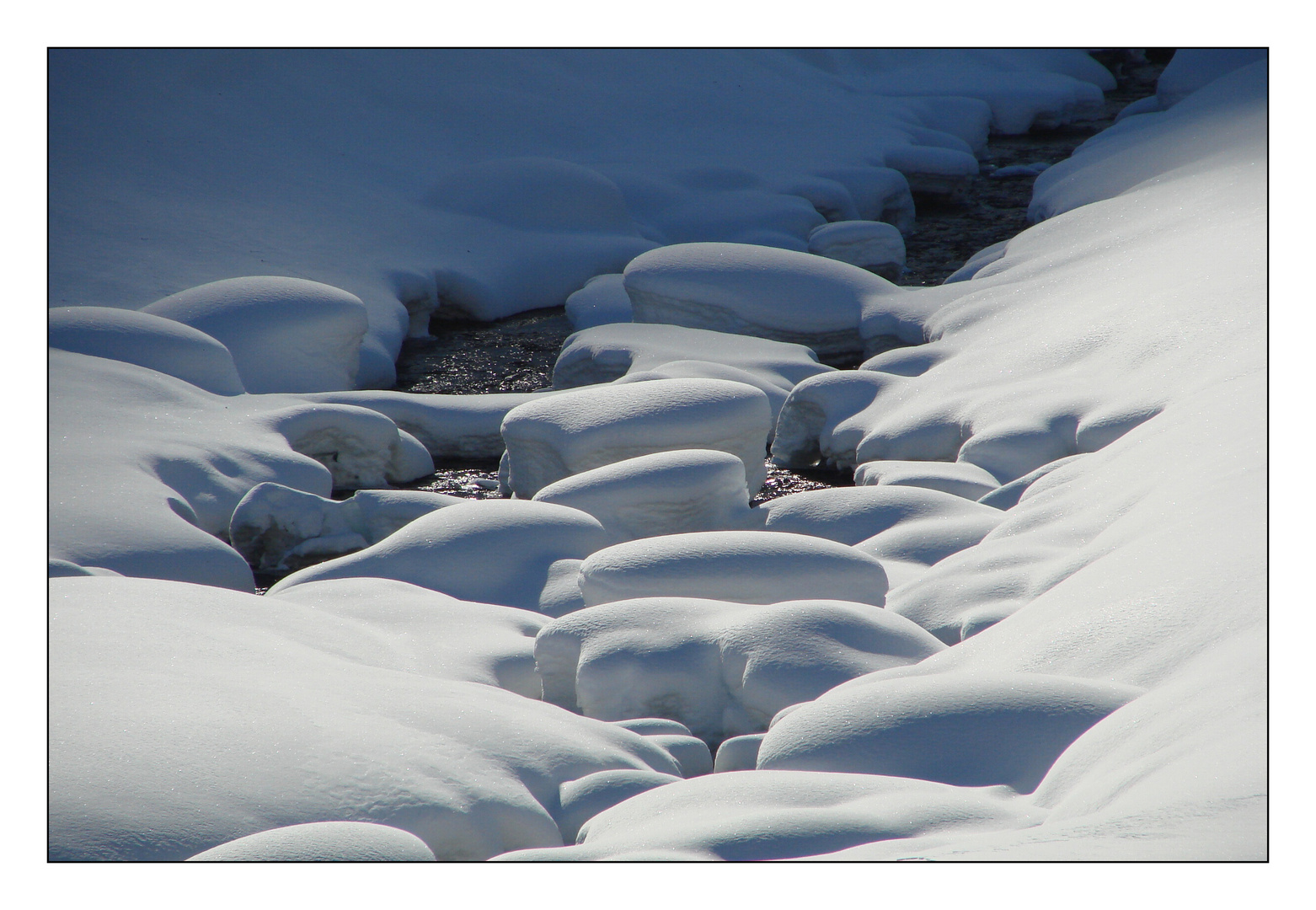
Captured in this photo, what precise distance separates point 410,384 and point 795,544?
3.00 metres

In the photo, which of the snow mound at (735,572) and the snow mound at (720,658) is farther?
the snow mound at (735,572)

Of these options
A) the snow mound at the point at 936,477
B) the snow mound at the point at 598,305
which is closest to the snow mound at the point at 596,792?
the snow mound at the point at 936,477

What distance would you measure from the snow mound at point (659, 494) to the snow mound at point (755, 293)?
2072 millimetres

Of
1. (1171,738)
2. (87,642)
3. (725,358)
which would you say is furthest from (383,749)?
(725,358)

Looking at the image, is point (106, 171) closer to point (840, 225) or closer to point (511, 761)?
point (840, 225)

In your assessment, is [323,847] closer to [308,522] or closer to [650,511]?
[650,511]

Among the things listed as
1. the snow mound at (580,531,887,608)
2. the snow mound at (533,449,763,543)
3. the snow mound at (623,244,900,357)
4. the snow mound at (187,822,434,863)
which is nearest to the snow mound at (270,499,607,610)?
the snow mound at (533,449,763,543)

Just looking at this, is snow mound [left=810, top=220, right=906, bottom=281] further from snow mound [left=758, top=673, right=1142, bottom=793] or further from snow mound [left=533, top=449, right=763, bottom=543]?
snow mound [left=758, top=673, right=1142, bottom=793]

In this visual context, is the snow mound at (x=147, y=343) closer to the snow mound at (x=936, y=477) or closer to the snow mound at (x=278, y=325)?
the snow mound at (x=278, y=325)

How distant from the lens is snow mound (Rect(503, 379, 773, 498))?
3.99 metres

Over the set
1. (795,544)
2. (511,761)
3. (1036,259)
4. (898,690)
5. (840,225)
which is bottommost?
(511,761)

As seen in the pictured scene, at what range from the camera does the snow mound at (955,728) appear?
185 centimetres
